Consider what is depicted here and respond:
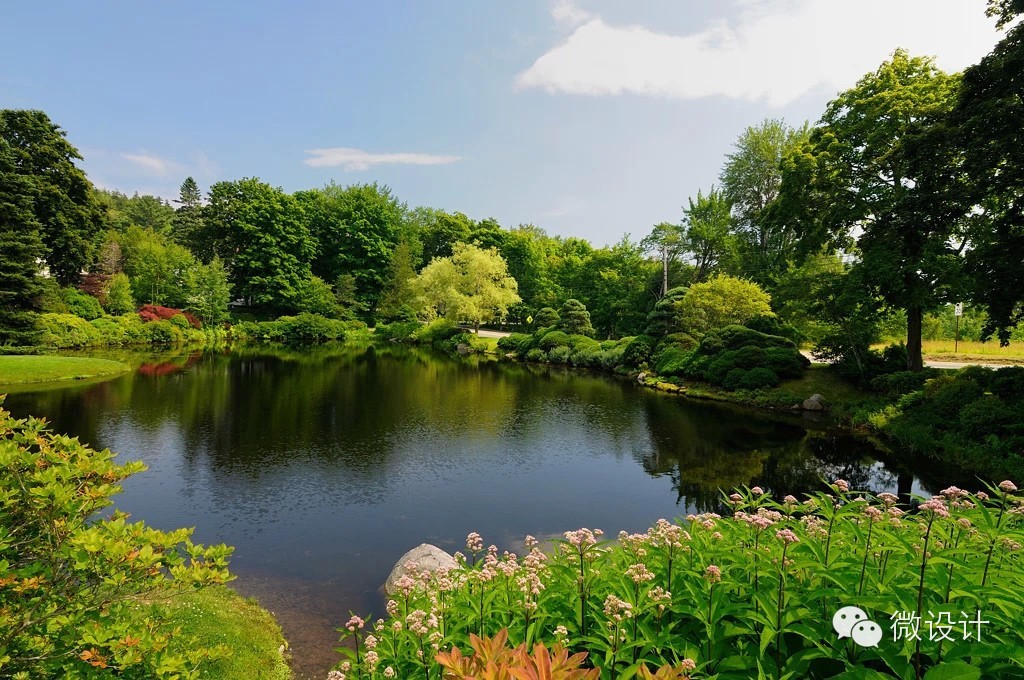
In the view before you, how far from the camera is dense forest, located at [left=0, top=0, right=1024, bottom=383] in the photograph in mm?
14078

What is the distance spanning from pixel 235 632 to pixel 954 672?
6.70 m

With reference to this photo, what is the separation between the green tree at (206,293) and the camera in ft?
143

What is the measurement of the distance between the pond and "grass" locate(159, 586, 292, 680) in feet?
1.04

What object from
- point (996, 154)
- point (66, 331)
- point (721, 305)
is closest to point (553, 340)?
point (721, 305)

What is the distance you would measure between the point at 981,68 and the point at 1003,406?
894 centimetres

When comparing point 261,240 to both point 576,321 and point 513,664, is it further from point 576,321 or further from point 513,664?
point 513,664

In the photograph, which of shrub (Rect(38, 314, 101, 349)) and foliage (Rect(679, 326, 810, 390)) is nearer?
foliage (Rect(679, 326, 810, 390))

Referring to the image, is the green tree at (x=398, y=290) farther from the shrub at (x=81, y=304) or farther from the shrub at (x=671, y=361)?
the shrub at (x=671, y=361)

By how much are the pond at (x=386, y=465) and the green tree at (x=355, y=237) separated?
35980 mm

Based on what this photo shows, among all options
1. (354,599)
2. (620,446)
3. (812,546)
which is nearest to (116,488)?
(812,546)

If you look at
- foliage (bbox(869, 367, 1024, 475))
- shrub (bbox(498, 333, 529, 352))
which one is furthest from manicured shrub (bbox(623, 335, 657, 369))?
foliage (bbox(869, 367, 1024, 475))

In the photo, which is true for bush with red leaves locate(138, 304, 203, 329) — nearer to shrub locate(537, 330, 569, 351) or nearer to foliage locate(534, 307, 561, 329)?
foliage locate(534, 307, 561, 329)

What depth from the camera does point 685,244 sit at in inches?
1676

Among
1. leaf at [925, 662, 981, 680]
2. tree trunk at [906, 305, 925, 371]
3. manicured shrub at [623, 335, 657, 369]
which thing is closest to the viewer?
leaf at [925, 662, 981, 680]
